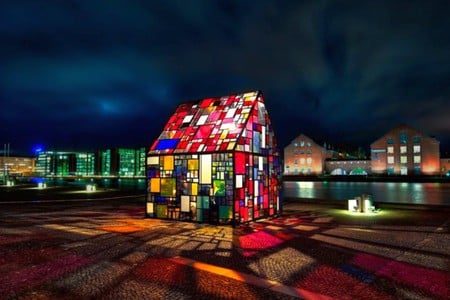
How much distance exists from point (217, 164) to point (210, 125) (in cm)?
253

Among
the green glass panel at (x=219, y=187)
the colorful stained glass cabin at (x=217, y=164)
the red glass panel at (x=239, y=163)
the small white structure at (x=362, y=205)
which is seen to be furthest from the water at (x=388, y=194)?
the green glass panel at (x=219, y=187)

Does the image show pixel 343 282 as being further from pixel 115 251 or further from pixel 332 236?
pixel 115 251

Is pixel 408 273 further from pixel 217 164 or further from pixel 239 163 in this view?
pixel 217 164

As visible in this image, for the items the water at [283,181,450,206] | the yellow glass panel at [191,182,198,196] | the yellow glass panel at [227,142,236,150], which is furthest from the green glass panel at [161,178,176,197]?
the water at [283,181,450,206]

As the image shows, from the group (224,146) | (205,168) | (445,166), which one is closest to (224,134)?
(224,146)

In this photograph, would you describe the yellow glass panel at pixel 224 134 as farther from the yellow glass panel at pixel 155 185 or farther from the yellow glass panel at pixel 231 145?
the yellow glass panel at pixel 155 185

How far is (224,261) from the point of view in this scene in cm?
827

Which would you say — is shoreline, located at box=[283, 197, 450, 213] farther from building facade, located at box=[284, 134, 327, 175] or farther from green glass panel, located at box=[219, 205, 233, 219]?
building facade, located at box=[284, 134, 327, 175]

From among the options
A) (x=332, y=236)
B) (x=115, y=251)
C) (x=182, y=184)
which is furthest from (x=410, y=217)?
(x=115, y=251)

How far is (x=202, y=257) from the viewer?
8.66 meters

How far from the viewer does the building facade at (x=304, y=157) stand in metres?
99.8

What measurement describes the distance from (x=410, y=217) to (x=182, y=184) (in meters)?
11.7

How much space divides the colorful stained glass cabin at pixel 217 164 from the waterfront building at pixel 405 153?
77.0 m

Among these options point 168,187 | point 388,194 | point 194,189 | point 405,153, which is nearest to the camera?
point 194,189
